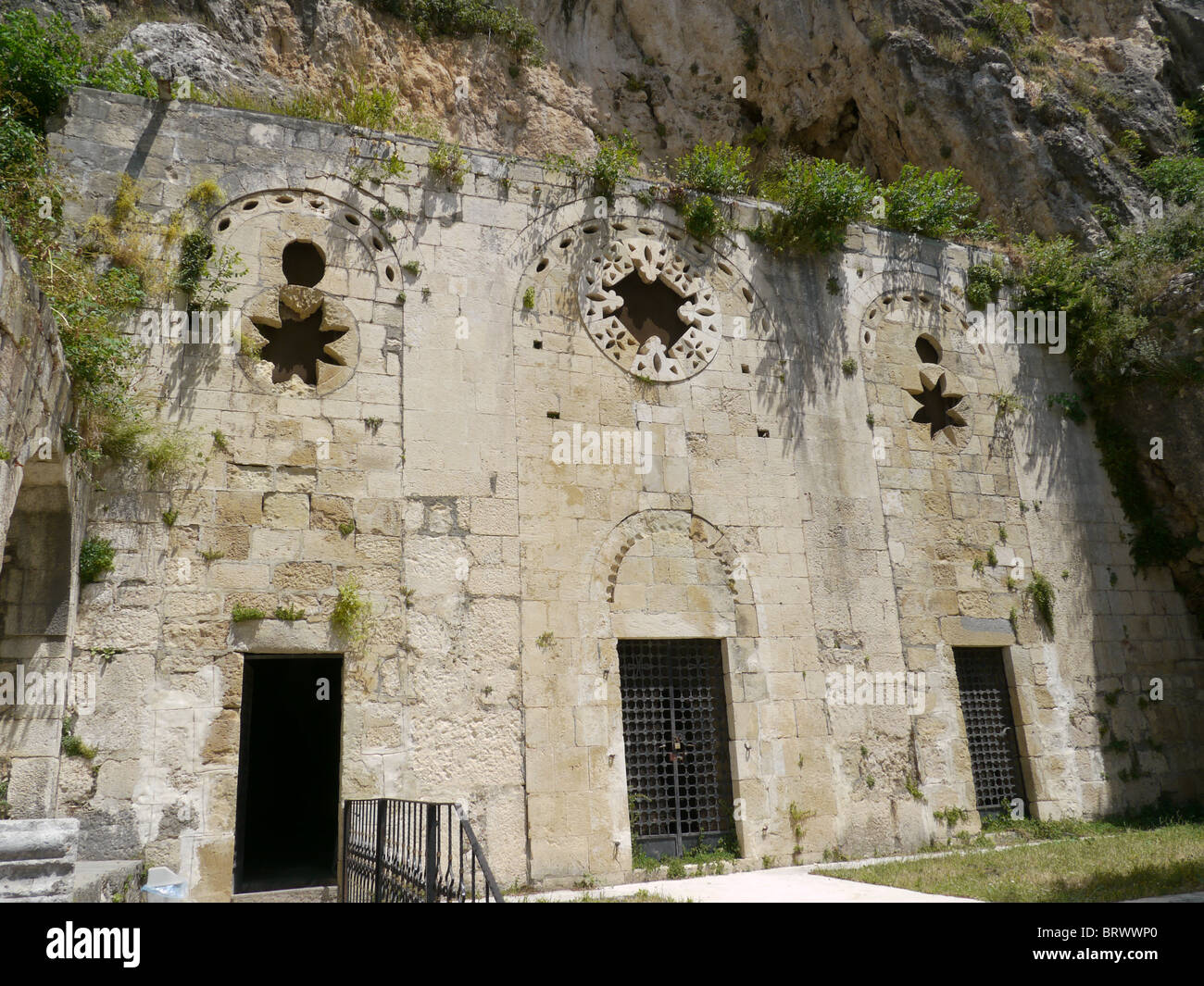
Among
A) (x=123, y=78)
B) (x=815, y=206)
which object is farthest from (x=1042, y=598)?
(x=123, y=78)

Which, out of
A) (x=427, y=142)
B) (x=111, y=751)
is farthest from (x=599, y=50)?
(x=111, y=751)

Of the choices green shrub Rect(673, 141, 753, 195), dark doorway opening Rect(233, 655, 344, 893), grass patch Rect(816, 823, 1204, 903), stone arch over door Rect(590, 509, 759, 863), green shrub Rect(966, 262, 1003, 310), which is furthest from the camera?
green shrub Rect(966, 262, 1003, 310)

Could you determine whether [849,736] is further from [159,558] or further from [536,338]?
[159,558]

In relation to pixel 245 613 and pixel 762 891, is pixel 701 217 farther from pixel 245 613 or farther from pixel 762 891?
pixel 762 891

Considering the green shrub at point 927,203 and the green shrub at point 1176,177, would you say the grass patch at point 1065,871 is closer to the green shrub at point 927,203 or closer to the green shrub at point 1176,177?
the green shrub at point 927,203

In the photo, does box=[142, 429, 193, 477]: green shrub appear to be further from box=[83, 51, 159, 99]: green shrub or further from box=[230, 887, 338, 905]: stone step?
box=[230, 887, 338, 905]: stone step

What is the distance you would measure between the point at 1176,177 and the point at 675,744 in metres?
11.5

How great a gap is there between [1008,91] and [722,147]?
17.3 feet

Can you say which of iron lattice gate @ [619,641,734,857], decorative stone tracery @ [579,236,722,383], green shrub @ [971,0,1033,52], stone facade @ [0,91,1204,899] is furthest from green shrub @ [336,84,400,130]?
green shrub @ [971,0,1033,52]

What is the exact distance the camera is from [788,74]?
15.4m

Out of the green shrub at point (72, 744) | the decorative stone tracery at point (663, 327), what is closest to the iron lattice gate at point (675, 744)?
the decorative stone tracery at point (663, 327)

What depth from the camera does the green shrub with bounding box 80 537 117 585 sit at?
720 cm

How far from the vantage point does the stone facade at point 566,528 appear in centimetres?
760

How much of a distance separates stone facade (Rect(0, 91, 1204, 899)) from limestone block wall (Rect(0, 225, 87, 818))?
0.22 m
